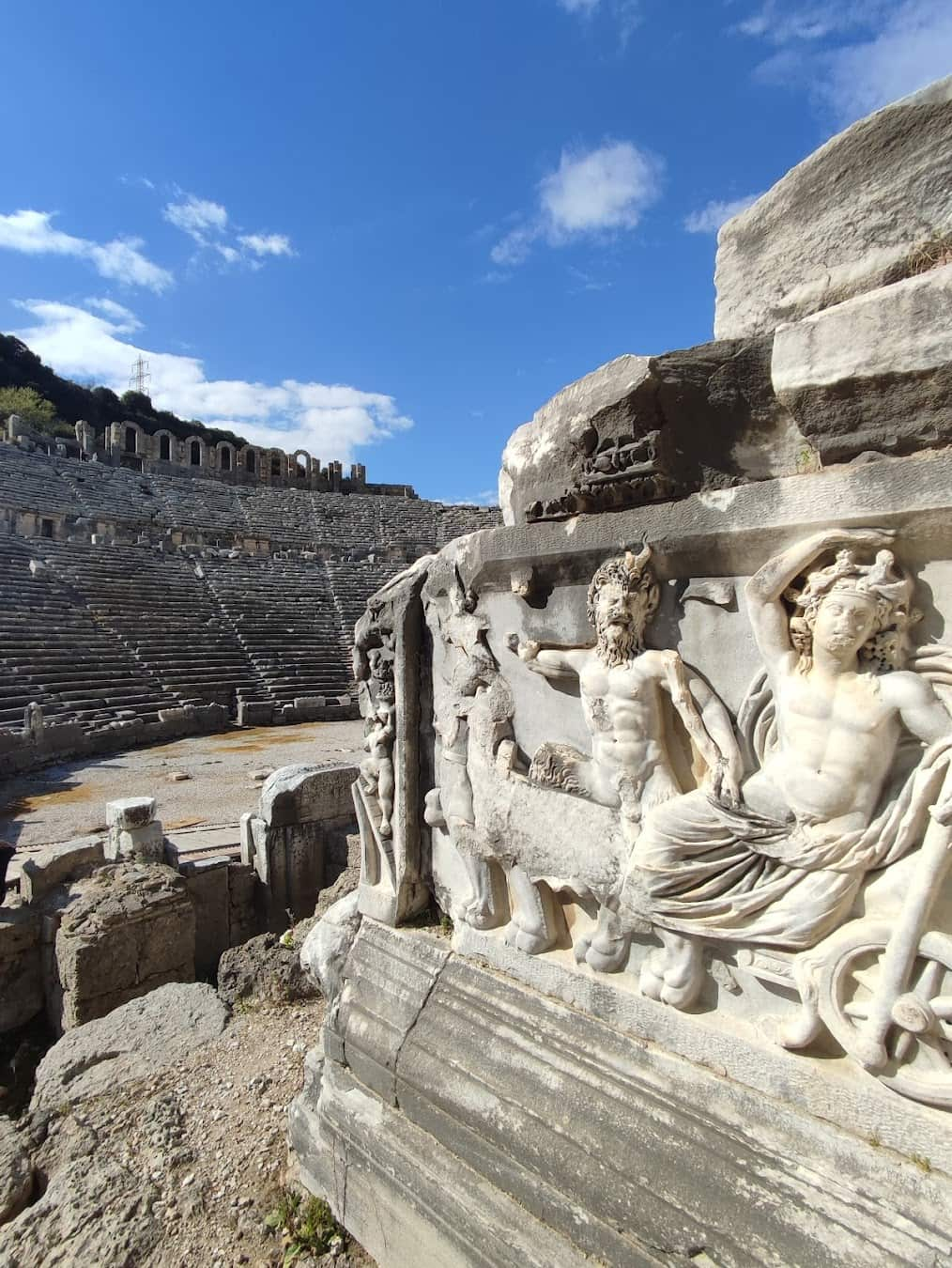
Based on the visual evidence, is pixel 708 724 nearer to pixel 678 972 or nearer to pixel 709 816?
pixel 709 816

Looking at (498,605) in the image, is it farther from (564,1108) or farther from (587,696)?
(564,1108)

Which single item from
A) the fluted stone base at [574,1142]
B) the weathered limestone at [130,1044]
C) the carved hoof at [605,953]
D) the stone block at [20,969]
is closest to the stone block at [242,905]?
the stone block at [20,969]

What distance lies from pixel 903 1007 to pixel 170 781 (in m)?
11.5

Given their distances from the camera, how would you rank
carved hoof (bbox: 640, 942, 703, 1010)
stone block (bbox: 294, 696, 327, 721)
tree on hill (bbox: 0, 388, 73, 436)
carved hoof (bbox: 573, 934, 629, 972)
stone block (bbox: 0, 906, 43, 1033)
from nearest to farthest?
carved hoof (bbox: 640, 942, 703, 1010)
carved hoof (bbox: 573, 934, 629, 972)
stone block (bbox: 0, 906, 43, 1033)
stone block (bbox: 294, 696, 327, 721)
tree on hill (bbox: 0, 388, 73, 436)

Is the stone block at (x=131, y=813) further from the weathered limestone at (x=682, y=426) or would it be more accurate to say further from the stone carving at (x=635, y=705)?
the weathered limestone at (x=682, y=426)

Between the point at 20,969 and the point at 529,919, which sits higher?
the point at 529,919

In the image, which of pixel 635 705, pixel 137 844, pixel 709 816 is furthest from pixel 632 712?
pixel 137 844

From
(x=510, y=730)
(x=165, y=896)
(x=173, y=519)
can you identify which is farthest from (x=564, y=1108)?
(x=173, y=519)

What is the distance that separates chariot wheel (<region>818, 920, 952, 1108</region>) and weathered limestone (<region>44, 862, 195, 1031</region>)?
437 centimetres

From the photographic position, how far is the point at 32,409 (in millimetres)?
47250

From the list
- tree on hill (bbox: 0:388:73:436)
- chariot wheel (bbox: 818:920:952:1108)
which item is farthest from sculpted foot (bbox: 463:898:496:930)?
tree on hill (bbox: 0:388:73:436)

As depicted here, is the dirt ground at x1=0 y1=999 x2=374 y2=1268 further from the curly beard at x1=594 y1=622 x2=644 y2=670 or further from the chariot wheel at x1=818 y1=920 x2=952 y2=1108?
the curly beard at x1=594 y1=622 x2=644 y2=670

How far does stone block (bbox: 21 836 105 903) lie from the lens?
523 centimetres

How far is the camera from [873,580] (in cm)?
168
